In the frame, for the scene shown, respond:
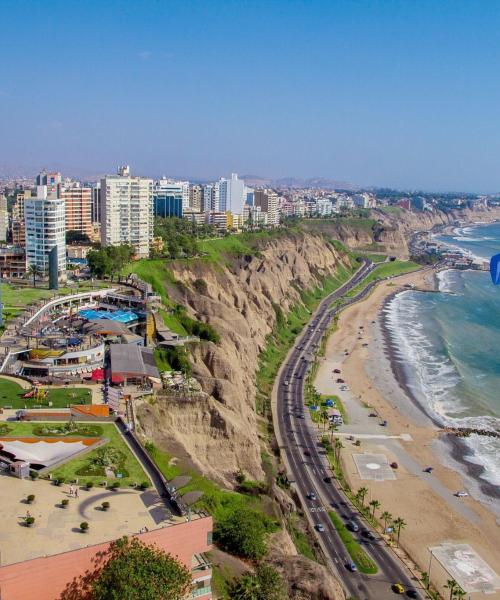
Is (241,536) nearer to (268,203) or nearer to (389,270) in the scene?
(389,270)

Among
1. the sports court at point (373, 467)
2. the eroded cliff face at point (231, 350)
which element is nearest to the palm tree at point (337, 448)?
the sports court at point (373, 467)

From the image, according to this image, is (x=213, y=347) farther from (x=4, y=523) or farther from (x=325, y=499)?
(x=4, y=523)

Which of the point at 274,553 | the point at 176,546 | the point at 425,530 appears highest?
the point at 176,546

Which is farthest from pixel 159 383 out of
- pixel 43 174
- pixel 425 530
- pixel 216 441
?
pixel 43 174

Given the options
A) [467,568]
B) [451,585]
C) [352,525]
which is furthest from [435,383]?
[451,585]

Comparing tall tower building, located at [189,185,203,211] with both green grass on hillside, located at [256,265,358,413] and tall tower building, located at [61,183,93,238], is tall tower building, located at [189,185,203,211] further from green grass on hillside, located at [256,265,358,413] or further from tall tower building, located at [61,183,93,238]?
tall tower building, located at [61,183,93,238]

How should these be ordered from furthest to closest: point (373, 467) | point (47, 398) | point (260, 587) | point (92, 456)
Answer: point (373, 467)
point (47, 398)
point (92, 456)
point (260, 587)
